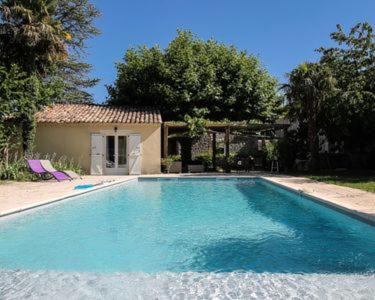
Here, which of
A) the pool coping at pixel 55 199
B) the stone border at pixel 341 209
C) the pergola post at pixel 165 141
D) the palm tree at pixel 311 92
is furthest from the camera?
the pergola post at pixel 165 141

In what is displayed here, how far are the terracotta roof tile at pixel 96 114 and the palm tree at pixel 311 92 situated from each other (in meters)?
7.06

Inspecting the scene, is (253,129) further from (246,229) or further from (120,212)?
(246,229)

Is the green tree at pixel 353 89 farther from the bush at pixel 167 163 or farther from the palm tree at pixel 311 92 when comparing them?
the bush at pixel 167 163

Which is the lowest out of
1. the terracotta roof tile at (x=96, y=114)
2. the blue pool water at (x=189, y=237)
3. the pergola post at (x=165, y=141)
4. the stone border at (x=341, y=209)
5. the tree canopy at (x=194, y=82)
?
the blue pool water at (x=189, y=237)

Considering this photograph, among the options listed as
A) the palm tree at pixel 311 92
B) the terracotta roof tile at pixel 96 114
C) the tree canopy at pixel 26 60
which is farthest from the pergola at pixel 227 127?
the tree canopy at pixel 26 60

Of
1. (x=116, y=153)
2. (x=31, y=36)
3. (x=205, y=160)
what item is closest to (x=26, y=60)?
(x=31, y=36)

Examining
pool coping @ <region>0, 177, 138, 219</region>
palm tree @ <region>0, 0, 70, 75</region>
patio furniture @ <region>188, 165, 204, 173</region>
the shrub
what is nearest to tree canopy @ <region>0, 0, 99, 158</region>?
palm tree @ <region>0, 0, 70, 75</region>

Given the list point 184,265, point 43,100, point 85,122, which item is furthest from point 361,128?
point 184,265

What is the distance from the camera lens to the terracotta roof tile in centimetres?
2273

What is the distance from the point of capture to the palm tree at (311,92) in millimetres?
20578

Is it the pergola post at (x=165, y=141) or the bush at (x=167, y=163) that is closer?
the bush at (x=167, y=163)

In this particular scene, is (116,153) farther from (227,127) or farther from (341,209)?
(341,209)

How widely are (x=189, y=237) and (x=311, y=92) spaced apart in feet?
48.2

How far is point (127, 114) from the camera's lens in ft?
78.6
